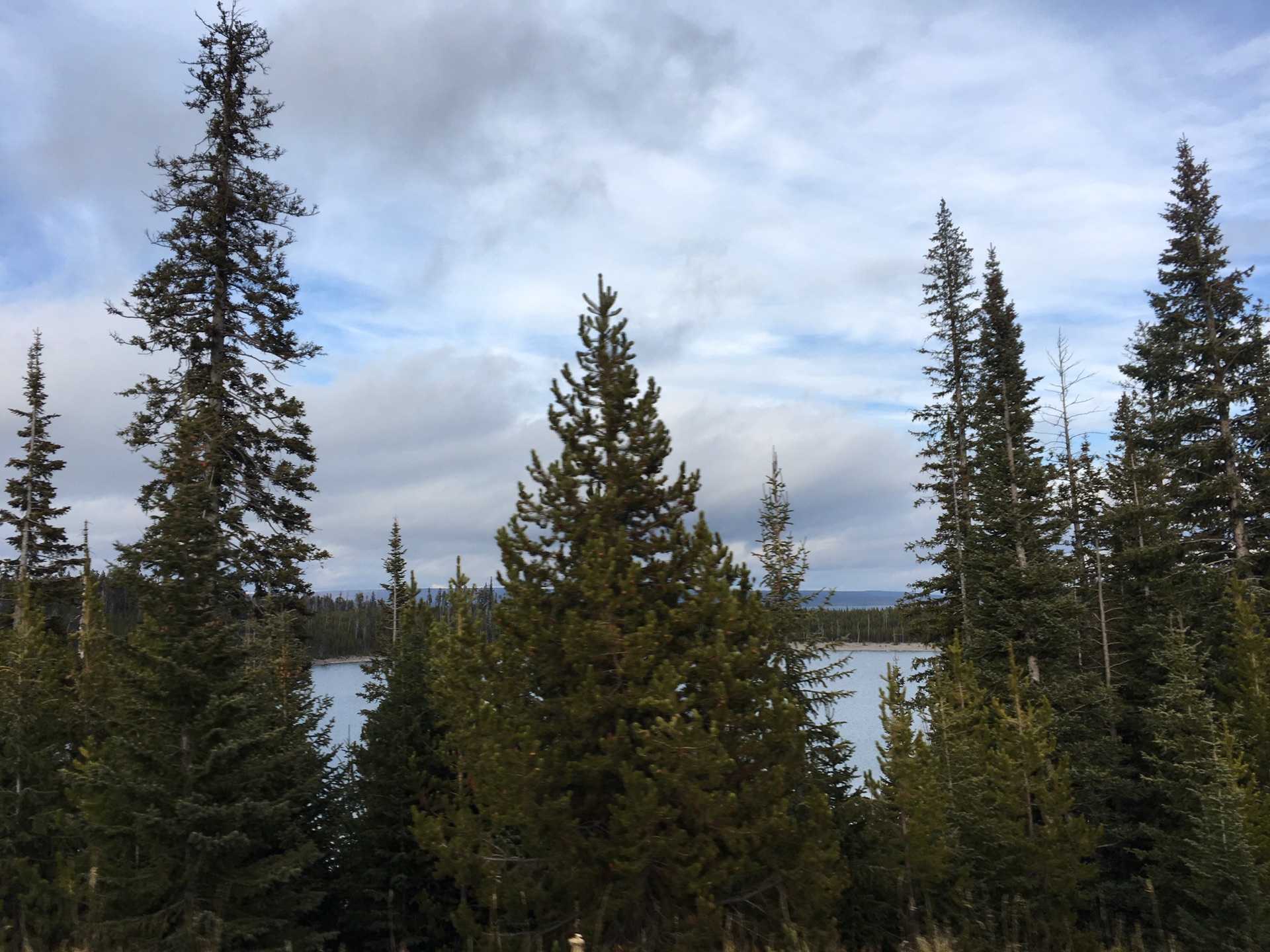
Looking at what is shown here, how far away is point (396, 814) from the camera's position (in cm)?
1525

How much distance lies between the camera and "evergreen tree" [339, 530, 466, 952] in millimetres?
14547

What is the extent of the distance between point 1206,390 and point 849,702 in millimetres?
48991

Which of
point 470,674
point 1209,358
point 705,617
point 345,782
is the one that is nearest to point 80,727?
point 345,782

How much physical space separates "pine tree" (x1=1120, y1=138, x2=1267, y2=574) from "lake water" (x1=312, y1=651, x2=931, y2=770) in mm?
9798

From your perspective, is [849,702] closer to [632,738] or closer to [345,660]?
[632,738]

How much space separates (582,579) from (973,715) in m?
14.5

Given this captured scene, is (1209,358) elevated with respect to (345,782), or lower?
elevated

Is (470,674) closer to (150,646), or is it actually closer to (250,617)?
(150,646)

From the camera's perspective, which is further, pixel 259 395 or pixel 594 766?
pixel 259 395

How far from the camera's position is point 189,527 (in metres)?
9.78

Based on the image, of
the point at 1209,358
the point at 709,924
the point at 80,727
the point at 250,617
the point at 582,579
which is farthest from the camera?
the point at 1209,358

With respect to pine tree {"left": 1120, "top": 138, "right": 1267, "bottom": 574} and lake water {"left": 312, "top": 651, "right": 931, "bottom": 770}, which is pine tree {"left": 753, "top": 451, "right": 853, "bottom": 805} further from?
pine tree {"left": 1120, "top": 138, "right": 1267, "bottom": 574}

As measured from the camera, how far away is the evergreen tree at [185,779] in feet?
29.7

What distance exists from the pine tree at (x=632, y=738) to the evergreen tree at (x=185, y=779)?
8.52 ft
